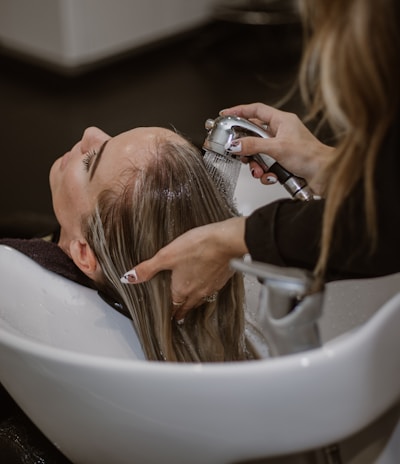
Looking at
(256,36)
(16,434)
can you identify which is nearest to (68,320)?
(16,434)

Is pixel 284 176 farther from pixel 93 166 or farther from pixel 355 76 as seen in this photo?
pixel 355 76

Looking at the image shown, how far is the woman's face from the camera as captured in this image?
4.34 ft

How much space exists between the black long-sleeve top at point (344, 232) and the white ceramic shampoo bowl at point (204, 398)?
0.21ft

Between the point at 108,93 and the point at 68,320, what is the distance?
2.02 m

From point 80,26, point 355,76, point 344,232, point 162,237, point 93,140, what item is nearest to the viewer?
point 355,76

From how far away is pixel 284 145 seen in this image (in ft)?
4.40

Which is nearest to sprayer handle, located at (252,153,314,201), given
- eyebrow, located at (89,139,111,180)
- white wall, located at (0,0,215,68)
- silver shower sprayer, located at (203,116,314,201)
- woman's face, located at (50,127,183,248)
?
silver shower sprayer, located at (203,116,314,201)

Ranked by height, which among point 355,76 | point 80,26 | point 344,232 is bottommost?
point 80,26

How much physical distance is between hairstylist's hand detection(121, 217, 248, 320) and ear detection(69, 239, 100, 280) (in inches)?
4.0

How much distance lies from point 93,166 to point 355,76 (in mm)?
557

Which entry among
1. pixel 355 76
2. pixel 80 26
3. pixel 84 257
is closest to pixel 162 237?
pixel 84 257

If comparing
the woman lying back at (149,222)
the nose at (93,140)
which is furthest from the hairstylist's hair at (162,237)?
the nose at (93,140)

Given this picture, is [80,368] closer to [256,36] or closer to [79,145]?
[79,145]

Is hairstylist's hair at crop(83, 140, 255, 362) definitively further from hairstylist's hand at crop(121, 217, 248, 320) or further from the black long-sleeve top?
the black long-sleeve top
